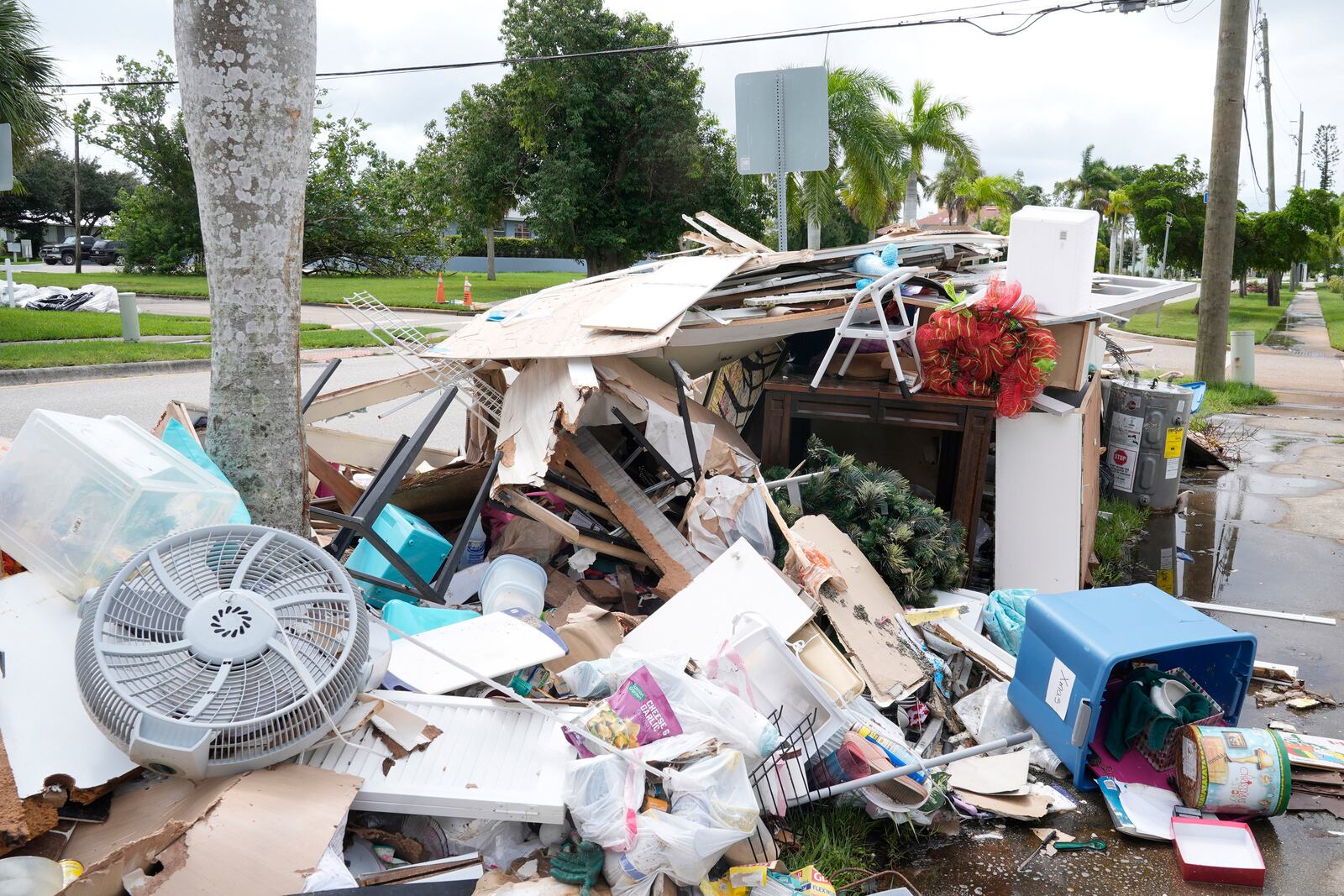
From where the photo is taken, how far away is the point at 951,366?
4.95m

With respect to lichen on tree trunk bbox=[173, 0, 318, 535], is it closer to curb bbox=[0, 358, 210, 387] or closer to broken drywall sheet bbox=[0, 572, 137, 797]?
broken drywall sheet bbox=[0, 572, 137, 797]

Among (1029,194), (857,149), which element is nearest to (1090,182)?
(1029,194)

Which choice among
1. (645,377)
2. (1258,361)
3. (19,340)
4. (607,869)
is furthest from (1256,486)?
(19,340)

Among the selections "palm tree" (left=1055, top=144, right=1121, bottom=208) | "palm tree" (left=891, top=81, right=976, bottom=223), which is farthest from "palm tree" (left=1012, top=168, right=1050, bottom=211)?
"palm tree" (left=891, top=81, right=976, bottom=223)

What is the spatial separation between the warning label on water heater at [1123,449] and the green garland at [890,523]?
2415mm

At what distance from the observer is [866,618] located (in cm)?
389

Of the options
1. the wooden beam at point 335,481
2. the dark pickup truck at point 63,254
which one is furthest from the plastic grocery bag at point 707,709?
the dark pickup truck at point 63,254

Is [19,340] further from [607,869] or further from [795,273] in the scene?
[607,869]

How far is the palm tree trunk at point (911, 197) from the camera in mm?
28359

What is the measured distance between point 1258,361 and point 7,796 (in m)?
19.9

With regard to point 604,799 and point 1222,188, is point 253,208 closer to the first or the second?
point 604,799

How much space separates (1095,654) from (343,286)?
26.4m

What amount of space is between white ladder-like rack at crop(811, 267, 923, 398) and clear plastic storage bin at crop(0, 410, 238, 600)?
10.0ft

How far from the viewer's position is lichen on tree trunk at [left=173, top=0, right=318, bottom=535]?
3.28 meters
